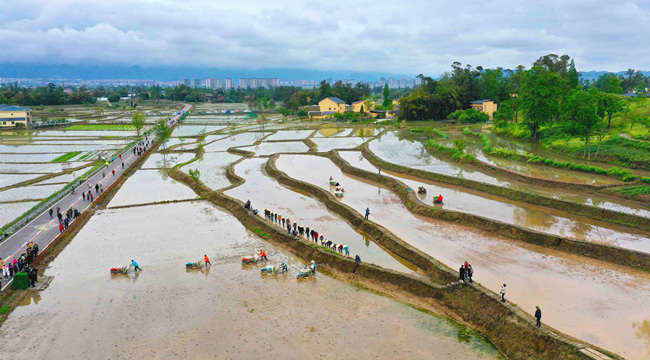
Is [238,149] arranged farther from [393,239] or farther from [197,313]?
[197,313]

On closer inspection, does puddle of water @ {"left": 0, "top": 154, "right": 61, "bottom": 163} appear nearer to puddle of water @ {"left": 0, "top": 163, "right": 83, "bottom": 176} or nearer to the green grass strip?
the green grass strip

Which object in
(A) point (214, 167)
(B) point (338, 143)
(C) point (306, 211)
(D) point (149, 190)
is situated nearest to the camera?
(C) point (306, 211)

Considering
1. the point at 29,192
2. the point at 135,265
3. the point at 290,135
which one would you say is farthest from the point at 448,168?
the point at 29,192

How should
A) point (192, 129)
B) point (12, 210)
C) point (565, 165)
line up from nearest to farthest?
1. point (12, 210)
2. point (565, 165)
3. point (192, 129)

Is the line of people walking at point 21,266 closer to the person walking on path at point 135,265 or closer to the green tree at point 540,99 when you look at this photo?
the person walking on path at point 135,265

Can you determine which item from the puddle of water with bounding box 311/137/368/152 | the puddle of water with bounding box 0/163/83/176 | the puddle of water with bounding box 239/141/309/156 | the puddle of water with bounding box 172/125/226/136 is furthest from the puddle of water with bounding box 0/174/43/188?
the puddle of water with bounding box 172/125/226/136

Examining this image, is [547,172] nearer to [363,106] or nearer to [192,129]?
[192,129]
